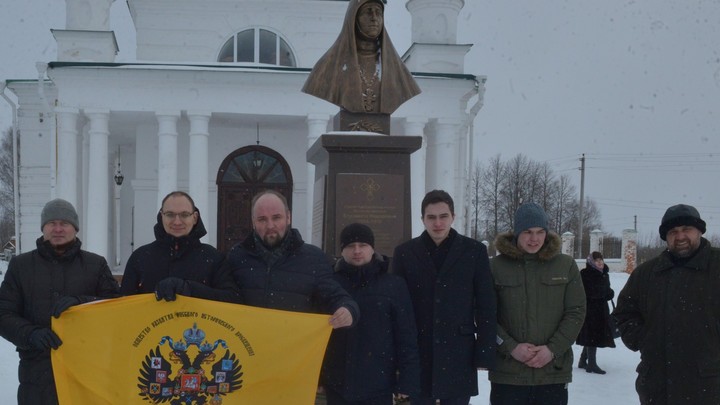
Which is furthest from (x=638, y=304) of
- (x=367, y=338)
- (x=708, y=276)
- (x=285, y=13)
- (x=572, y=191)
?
(x=572, y=191)

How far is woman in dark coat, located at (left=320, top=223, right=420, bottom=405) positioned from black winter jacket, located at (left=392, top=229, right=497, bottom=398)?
0.23 meters

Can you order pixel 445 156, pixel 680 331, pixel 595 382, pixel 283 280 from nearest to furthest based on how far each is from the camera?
pixel 283 280, pixel 680 331, pixel 595 382, pixel 445 156

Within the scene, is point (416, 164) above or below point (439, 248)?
above

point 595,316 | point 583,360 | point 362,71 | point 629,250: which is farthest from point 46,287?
point 629,250

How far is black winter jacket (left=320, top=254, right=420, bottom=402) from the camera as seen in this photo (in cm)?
372

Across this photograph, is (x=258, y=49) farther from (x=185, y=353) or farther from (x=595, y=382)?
(x=185, y=353)

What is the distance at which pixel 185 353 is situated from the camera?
364 cm

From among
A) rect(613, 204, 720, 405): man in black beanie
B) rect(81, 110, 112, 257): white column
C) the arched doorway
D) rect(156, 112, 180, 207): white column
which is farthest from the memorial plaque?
the arched doorway

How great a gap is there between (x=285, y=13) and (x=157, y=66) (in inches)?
179

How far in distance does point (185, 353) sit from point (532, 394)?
1.97m

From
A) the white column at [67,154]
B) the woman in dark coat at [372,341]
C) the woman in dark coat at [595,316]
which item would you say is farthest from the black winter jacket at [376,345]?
the white column at [67,154]

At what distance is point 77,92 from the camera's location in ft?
49.9

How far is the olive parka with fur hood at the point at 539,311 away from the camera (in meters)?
3.94

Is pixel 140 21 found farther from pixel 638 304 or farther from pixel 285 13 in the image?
pixel 638 304
